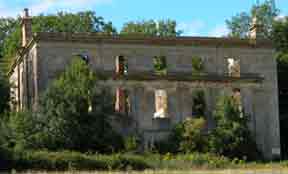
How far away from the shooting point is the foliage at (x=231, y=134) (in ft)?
156

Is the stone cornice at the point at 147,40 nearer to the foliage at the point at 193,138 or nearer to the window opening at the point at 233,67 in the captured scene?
the window opening at the point at 233,67

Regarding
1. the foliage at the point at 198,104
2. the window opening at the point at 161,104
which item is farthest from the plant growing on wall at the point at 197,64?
the window opening at the point at 161,104

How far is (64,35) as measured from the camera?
47656 millimetres

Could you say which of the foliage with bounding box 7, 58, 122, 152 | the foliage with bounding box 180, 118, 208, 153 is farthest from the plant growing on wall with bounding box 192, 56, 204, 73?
the foliage with bounding box 7, 58, 122, 152

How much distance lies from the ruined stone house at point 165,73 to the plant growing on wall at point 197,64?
0.21 ft

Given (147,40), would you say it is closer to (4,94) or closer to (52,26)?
(4,94)

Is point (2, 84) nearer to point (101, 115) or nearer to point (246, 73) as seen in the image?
point (101, 115)

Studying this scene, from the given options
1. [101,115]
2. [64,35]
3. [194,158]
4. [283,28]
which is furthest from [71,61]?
[283,28]

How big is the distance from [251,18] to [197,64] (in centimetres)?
2168

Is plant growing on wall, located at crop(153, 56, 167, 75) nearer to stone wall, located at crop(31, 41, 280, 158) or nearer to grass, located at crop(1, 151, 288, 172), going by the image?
stone wall, located at crop(31, 41, 280, 158)

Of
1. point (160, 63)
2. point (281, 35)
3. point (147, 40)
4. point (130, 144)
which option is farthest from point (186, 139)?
point (281, 35)

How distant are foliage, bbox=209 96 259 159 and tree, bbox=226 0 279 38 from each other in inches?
717

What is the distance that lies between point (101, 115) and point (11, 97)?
25.8 ft

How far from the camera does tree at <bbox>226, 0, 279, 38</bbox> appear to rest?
67812 millimetres
